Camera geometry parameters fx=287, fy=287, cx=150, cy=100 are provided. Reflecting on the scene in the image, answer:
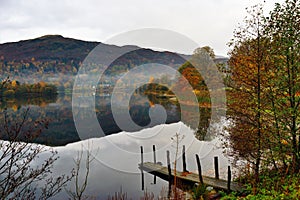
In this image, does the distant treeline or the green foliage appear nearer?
the green foliage

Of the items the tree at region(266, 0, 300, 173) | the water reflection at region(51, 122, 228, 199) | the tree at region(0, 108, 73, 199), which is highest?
the tree at region(266, 0, 300, 173)

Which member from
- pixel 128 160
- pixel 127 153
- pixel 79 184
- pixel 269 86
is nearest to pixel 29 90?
pixel 127 153

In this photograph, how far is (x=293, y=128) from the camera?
309 inches

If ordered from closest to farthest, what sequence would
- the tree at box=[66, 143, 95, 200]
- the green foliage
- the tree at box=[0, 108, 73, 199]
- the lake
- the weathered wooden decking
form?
the tree at box=[0, 108, 73, 199] → the tree at box=[66, 143, 95, 200] → the green foliage → the weathered wooden decking → the lake

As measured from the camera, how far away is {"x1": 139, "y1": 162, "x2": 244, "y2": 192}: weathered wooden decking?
1061 cm

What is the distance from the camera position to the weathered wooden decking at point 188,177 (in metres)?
10.6

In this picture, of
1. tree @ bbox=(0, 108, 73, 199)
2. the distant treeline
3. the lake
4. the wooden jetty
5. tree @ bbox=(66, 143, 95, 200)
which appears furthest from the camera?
the distant treeline

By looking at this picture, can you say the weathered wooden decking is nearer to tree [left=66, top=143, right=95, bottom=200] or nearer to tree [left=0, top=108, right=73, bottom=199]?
tree [left=66, top=143, right=95, bottom=200]

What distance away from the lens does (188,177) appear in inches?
523

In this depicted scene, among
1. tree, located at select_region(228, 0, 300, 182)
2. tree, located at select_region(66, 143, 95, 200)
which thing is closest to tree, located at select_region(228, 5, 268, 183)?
tree, located at select_region(228, 0, 300, 182)

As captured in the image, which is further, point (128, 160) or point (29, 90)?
point (29, 90)

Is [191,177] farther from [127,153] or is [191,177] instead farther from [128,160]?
[127,153]

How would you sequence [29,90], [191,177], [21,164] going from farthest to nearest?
[29,90]
[191,177]
[21,164]

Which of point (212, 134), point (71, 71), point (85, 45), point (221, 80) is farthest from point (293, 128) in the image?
point (85, 45)
